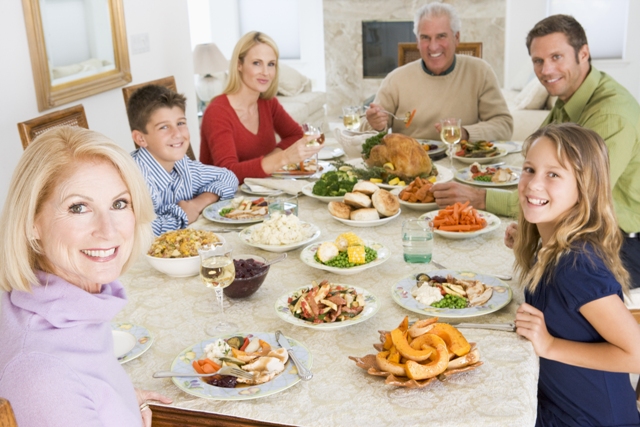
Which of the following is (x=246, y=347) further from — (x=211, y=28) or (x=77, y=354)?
(x=211, y=28)

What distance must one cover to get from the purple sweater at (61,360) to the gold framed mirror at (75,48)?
9.38ft

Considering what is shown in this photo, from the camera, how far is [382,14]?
8.17m

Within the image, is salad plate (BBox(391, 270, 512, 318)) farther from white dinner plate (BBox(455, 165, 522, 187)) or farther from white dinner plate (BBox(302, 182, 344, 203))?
white dinner plate (BBox(455, 165, 522, 187))

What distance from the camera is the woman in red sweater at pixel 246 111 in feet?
10.4

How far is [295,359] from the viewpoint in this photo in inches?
53.3

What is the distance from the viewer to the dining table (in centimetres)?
121

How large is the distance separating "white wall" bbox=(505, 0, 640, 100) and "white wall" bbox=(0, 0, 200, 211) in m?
3.61

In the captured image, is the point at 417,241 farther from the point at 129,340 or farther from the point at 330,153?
the point at 330,153

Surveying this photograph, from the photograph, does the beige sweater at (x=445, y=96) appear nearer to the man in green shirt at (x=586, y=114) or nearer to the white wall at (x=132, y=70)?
the man in green shirt at (x=586, y=114)

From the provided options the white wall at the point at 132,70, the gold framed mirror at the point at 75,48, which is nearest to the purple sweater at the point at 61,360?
the white wall at the point at 132,70

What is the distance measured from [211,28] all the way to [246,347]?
807 cm

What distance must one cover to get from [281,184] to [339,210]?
487 mm

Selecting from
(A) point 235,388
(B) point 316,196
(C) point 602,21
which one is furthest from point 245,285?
(C) point 602,21

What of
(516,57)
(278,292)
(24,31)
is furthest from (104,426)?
(516,57)
